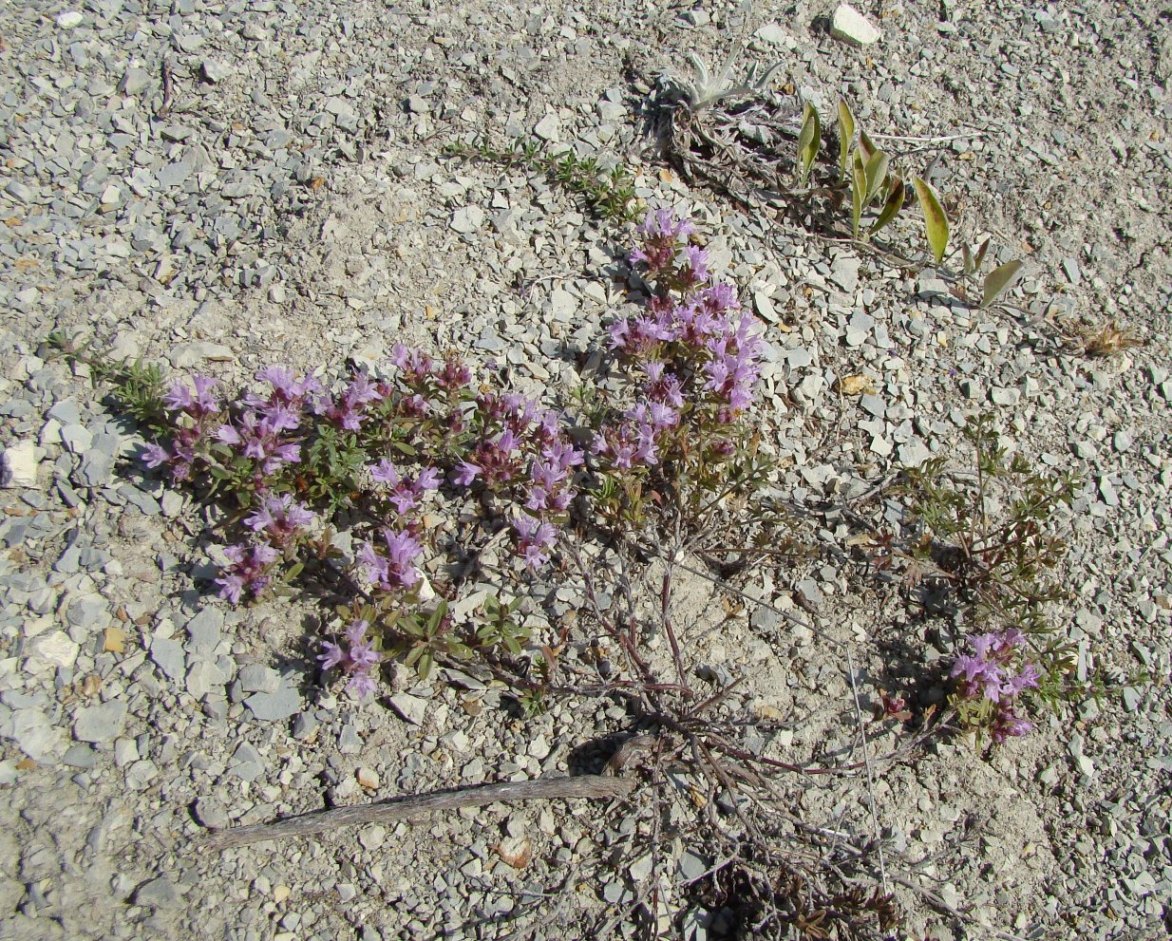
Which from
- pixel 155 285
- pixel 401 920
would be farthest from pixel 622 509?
pixel 155 285

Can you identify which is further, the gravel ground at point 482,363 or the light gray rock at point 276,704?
the light gray rock at point 276,704

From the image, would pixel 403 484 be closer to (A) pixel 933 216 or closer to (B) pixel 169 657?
(B) pixel 169 657

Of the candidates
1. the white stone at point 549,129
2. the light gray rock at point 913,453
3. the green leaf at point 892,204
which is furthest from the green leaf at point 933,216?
the white stone at point 549,129

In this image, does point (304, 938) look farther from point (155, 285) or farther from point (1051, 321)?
point (1051, 321)

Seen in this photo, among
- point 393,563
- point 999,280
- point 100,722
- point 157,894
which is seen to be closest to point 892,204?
point 999,280

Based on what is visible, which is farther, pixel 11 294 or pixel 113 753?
pixel 11 294

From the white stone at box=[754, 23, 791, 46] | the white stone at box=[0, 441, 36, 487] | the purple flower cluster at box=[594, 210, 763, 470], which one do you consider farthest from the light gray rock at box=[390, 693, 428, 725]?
the white stone at box=[754, 23, 791, 46]

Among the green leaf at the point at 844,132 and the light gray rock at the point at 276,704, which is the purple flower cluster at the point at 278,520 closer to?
the light gray rock at the point at 276,704
